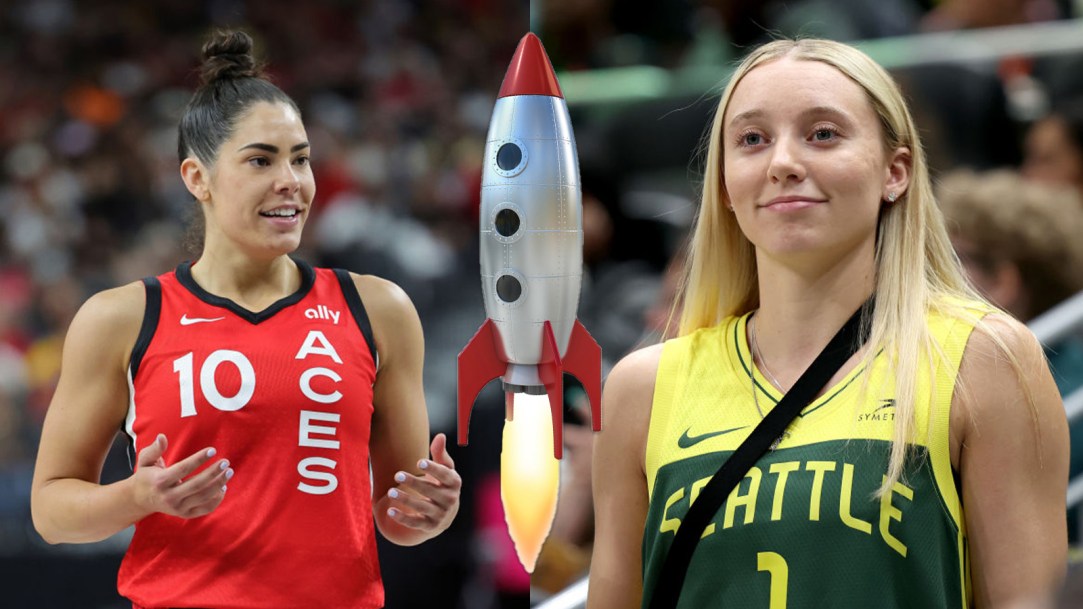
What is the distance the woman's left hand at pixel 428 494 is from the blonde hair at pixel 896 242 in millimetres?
491

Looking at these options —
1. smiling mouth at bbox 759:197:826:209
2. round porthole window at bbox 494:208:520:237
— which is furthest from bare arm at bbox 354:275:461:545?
smiling mouth at bbox 759:197:826:209

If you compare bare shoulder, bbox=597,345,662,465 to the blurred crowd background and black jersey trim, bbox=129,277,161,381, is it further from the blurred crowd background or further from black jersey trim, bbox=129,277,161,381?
black jersey trim, bbox=129,277,161,381

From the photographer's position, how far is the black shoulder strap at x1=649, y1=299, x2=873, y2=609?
1.68 meters

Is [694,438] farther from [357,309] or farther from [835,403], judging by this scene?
[357,309]

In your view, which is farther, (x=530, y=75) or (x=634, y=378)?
(x=634, y=378)

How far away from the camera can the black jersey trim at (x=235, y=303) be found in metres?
1.64

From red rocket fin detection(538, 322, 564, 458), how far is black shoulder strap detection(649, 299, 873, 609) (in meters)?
0.20

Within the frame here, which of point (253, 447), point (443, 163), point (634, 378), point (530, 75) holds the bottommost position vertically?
point (253, 447)

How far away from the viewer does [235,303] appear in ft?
5.39

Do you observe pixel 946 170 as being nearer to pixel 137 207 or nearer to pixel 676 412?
pixel 676 412

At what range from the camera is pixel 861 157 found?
66.2 inches

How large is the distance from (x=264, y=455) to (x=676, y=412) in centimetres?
56

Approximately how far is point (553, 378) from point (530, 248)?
0.17 metres

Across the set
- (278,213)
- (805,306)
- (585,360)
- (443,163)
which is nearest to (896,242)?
(805,306)
